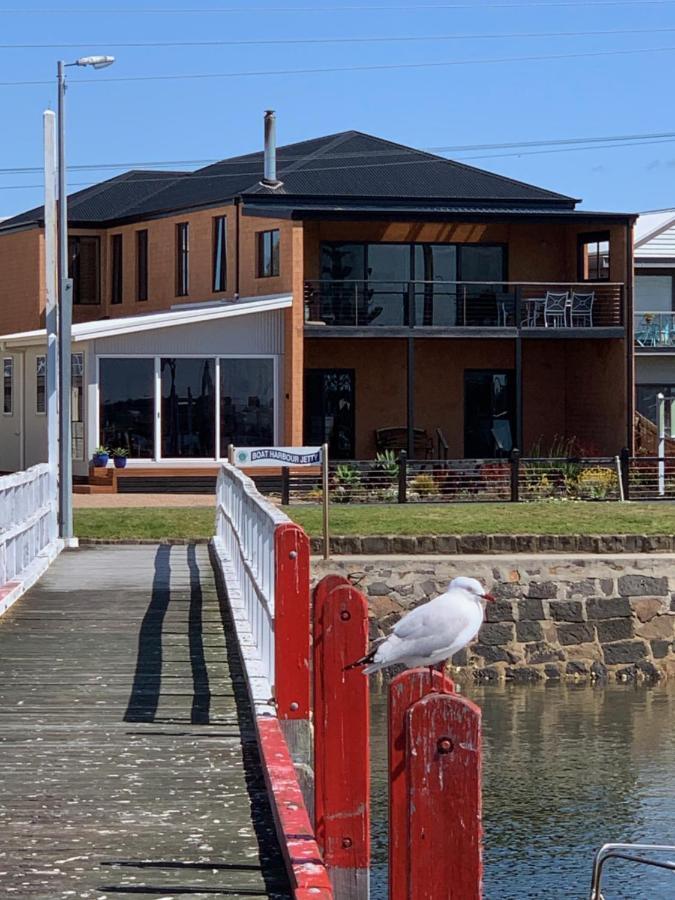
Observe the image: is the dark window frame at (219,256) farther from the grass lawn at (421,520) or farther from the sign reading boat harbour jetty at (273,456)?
the sign reading boat harbour jetty at (273,456)

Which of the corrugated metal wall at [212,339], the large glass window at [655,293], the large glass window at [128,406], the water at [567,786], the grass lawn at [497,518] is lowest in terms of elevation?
the water at [567,786]

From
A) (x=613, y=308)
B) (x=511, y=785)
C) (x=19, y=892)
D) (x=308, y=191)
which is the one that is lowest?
(x=511, y=785)

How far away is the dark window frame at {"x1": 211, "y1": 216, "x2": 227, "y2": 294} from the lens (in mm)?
38781

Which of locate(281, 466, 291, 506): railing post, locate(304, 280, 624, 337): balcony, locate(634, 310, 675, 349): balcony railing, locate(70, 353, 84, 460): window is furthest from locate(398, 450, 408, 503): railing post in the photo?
locate(634, 310, 675, 349): balcony railing

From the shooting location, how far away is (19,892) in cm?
613

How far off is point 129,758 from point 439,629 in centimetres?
262

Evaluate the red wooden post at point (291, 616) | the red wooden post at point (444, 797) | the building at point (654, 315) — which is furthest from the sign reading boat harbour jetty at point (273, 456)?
the building at point (654, 315)

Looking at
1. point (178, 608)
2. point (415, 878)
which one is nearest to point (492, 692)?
point (178, 608)

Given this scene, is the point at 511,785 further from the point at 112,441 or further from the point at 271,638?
the point at 112,441

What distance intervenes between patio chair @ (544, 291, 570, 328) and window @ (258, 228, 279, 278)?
6073 millimetres

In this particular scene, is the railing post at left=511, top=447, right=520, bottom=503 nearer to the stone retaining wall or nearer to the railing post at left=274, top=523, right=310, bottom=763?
the stone retaining wall

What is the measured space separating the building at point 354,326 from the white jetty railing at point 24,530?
47.6 ft

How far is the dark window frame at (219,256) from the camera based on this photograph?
3878cm

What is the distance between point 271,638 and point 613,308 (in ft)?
95.7
